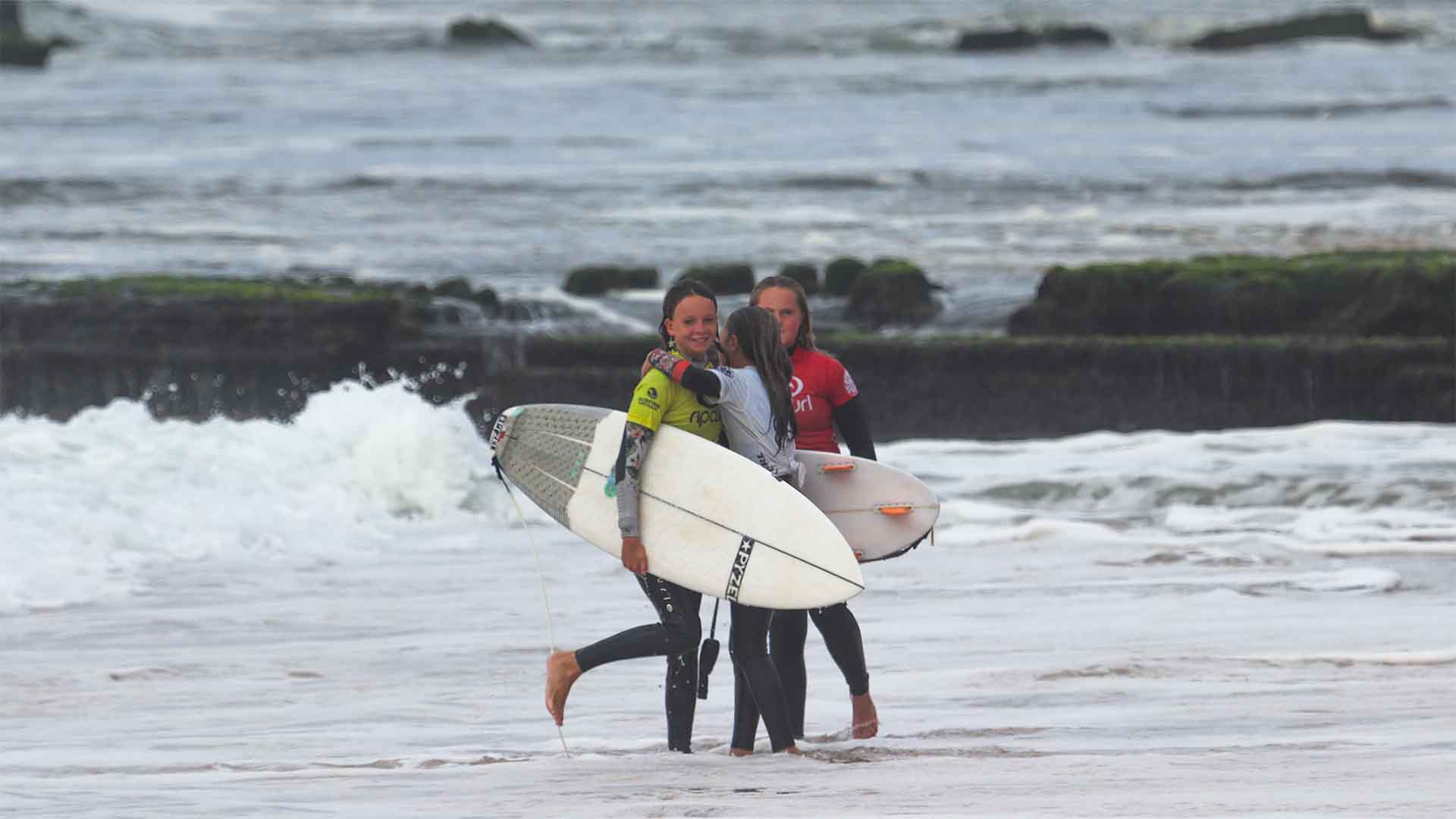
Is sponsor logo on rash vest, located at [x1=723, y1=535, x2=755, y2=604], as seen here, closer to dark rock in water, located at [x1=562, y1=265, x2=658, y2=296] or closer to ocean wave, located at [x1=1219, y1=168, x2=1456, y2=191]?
dark rock in water, located at [x1=562, y1=265, x2=658, y2=296]

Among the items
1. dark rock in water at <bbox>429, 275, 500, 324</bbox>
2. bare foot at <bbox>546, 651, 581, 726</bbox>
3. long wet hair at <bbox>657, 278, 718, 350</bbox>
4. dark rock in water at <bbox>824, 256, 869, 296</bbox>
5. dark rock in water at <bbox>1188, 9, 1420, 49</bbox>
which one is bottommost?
dark rock in water at <bbox>429, 275, 500, 324</bbox>

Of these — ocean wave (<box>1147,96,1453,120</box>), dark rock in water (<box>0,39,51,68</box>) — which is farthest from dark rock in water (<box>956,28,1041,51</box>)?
dark rock in water (<box>0,39,51,68</box>)

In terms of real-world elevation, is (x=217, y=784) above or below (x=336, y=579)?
above

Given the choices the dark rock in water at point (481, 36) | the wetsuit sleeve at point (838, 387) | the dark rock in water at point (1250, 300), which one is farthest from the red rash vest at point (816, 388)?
the dark rock in water at point (481, 36)

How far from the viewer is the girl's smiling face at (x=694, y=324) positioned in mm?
5348

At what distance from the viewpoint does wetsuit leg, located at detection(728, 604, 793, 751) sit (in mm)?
5578

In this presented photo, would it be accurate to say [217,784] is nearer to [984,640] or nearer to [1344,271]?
[984,640]

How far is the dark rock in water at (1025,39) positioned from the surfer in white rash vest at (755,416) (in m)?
59.5

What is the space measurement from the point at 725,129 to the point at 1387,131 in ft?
45.6

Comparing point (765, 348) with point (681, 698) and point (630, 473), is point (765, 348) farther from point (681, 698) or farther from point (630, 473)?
point (681, 698)

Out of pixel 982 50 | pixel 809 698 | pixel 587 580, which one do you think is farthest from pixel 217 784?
pixel 982 50

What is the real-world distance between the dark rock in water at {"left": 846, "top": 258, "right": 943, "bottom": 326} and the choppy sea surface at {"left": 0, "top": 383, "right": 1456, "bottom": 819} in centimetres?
385

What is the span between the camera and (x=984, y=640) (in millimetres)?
7898

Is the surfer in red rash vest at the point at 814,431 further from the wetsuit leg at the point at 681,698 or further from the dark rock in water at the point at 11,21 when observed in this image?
the dark rock in water at the point at 11,21
